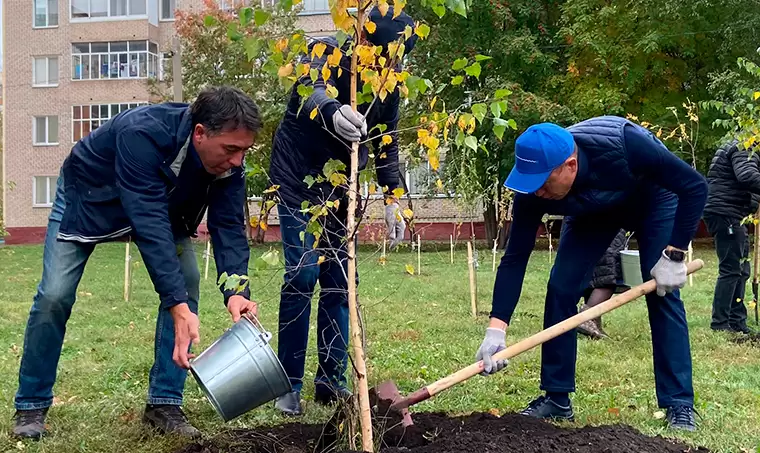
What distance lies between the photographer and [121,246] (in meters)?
23.2

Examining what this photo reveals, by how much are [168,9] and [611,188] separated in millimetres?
29494

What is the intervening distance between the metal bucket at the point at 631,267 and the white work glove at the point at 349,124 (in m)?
3.02

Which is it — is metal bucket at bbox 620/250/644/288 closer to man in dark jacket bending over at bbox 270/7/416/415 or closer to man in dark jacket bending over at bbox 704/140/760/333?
man in dark jacket bending over at bbox 704/140/760/333

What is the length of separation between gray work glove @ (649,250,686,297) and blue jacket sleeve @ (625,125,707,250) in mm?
80

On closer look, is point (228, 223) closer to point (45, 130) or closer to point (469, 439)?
point (469, 439)

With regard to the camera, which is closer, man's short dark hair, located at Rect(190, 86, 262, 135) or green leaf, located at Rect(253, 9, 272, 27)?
green leaf, located at Rect(253, 9, 272, 27)

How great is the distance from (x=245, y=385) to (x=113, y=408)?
4.53ft

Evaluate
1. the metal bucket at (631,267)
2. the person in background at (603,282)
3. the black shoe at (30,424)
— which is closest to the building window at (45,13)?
the person in background at (603,282)

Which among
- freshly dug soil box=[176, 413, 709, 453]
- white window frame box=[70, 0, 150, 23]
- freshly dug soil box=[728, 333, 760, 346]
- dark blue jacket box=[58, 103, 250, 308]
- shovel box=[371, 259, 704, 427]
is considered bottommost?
freshly dug soil box=[728, 333, 760, 346]

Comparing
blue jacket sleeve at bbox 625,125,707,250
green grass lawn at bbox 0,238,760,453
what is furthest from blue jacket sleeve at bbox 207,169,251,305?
blue jacket sleeve at bbox 625,125,707,250

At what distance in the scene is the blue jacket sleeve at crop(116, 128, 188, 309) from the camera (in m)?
2.87

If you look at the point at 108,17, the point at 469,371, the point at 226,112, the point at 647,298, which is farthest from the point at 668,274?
the point at 108,17

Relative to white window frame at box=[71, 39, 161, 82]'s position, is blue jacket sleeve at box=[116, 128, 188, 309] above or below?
below

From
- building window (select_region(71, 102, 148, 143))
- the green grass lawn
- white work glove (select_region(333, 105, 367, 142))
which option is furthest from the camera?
building window (select_region(71, 102, 148, 143))
